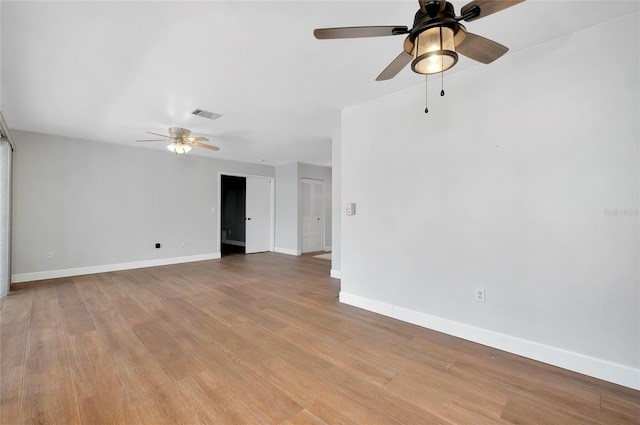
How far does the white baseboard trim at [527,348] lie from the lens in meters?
1.91

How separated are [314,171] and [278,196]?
49.0 inches

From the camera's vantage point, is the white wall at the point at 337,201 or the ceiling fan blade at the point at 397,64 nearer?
the ceiling fan blade at the point at 397,64

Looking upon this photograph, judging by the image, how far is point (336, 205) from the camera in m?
5.06

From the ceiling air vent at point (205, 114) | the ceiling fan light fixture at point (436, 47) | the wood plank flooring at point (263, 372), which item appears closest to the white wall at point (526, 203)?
the wood plank flooring at point (263, 372)

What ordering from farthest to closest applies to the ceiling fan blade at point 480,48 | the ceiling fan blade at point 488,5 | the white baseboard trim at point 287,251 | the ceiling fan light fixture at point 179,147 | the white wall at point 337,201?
the white baseboard trim at point 287,251 → the white wall at point 337,201 → the ceiling fan light fixture at point 179,147 → the ceiling fan blade at point 480,48 → the ceiling fan blade at point 488,5

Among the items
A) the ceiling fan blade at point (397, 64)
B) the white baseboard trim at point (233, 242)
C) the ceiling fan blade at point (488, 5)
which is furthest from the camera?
the white baseboard trim at point (233, 242)

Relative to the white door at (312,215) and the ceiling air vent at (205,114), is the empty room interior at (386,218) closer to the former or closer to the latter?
the ceiling air vent at (205,114)

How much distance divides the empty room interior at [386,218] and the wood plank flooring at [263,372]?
2cm

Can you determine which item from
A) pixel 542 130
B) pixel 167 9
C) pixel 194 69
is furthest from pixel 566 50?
pixel 194 69

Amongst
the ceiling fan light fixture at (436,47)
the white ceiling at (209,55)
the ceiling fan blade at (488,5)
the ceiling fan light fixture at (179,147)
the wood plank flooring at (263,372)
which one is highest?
the white ceiling at (209,55)

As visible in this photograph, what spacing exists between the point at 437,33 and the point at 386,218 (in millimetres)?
1953

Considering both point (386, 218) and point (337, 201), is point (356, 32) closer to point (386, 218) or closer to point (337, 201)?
point (386, 218)

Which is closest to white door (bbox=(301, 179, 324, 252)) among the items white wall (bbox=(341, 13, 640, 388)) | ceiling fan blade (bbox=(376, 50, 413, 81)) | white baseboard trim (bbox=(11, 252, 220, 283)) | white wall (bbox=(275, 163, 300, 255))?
white wall (bbox=(275, 163, 300, 255))

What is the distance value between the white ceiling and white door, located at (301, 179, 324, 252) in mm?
3781
